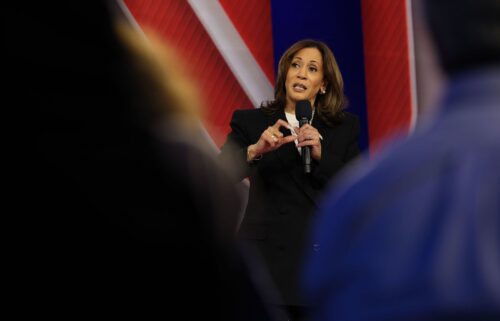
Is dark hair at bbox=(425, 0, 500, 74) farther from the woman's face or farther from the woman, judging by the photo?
the woman's face

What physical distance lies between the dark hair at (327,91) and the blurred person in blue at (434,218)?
6.22 feet

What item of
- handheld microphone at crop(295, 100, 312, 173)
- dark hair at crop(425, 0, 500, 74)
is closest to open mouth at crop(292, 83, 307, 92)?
handheld microphone at crop(295, 100, 312, 173)

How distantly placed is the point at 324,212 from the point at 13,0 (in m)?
0.34

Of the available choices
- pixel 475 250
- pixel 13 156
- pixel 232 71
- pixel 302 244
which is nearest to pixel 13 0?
pixel 13 156

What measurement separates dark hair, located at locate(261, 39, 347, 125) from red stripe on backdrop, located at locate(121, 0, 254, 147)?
2.64 feet

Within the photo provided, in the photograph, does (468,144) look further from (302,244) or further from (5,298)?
(302,244)

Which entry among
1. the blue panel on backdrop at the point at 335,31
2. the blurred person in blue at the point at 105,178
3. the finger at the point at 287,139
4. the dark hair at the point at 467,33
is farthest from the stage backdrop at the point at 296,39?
the blurred person in blue at the point at 105,178

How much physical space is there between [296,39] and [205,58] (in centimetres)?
41

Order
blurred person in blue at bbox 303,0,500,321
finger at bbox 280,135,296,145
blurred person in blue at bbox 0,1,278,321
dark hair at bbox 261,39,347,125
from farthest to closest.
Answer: dark hair at bbox 261,39,347,125, finger at bbox 280,135,296,145, blurred person in blue at bbox 303,0,500,321, blurred person in blue at bbox 0,1,278,321

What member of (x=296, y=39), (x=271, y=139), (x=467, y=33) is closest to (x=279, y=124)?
(x=271, y=139)

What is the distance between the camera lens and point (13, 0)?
0.96 ft

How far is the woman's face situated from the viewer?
2.49m

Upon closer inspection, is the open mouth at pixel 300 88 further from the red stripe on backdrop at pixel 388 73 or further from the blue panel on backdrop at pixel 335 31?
the red stripe on backdrop at pixel 388 73

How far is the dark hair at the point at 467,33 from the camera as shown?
0.56 m
